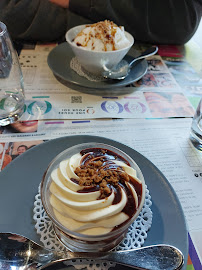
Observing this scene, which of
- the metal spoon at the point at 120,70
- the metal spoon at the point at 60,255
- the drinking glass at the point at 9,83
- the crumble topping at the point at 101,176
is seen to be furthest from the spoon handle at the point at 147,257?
the metal spoon at the point at 120,70

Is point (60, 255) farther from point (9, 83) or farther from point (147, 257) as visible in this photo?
point (9, 83)

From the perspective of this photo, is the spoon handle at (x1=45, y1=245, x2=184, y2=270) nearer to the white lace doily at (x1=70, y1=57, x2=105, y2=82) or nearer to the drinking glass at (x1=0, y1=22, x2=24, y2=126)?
the drinking glass at (x1=0, y1=22, x2=24, y2=126)

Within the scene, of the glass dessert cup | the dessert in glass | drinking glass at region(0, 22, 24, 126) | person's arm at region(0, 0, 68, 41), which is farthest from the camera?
person's arm at region(0, 0, 68, 41)

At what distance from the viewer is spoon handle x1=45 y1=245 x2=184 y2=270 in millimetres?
417

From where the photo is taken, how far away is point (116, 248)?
46cm

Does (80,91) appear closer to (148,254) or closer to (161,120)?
(161,120)

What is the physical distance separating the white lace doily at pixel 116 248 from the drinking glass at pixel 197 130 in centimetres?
29

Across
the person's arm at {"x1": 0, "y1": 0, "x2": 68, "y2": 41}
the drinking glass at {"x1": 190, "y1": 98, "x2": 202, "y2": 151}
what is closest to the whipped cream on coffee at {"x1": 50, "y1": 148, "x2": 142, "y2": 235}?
the drinking glass at {"x1": 190, "y1": 98, "x2": 202, "y2": 151}

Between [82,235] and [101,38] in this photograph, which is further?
[101,38]

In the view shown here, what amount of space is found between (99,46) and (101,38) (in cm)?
3

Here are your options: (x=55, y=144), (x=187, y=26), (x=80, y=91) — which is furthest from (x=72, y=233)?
(x=187, y=26)

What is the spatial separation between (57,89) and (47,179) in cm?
46

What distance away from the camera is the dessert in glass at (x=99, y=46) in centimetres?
81

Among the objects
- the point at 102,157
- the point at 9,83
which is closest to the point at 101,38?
the point at 9,83
